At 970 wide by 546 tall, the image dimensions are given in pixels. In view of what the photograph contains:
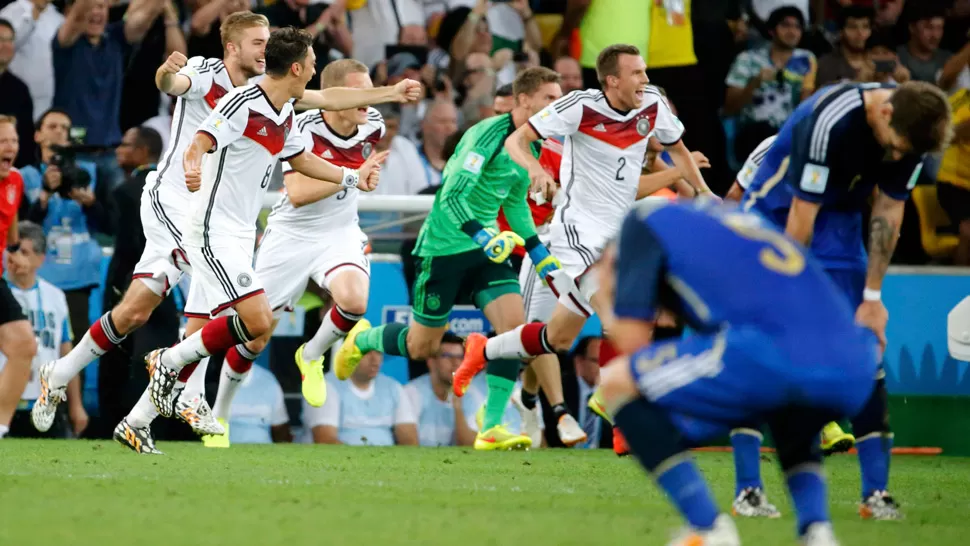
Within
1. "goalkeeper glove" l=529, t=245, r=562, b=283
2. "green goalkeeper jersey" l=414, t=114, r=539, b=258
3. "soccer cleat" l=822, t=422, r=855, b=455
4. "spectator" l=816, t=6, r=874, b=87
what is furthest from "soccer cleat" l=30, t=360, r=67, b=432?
"spectator" l=816, t=6, r=874, b=87

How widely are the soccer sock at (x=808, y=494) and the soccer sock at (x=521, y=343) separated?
18.7 ft

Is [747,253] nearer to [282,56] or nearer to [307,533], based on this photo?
[307,533]

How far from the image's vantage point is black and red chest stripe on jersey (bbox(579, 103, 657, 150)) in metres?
10.8

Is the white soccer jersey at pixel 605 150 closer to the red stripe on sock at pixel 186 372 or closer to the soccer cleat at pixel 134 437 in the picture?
the red stripe on sock at pixel 186 372

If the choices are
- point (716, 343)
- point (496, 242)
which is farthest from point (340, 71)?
point (716, 343)

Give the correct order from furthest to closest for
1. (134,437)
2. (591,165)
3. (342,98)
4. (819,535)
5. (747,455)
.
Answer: (591,165) → (342,98) → (134,437) → (747,455) → (819,535)

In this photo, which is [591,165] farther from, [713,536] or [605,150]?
[713,536]

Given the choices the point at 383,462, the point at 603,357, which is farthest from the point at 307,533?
the point at 603,357

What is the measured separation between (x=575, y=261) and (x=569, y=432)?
1309 mm

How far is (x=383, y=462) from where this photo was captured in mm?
9281

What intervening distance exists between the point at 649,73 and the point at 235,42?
19.9ft

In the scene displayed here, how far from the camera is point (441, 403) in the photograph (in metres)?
12.2

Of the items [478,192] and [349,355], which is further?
[349,355]

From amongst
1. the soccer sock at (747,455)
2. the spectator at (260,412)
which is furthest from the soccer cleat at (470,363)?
the soccer sock at (747,455)
